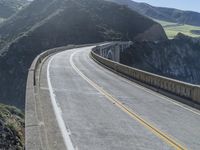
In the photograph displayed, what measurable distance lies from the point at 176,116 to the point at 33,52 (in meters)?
86.2

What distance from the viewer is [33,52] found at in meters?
102

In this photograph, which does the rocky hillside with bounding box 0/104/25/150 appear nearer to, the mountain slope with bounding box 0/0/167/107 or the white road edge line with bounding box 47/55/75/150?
the white road edge line with bounding box 47/55/75/150

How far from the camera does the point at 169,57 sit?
472 feet

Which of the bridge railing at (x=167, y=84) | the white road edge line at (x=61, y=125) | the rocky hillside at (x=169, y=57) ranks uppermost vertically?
the white road edge line at (x=61, y=125)

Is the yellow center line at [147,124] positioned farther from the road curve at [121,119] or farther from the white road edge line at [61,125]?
the white road edge line at [61,125]

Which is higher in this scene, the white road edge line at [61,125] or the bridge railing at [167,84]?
the white road edge line at [61,125]

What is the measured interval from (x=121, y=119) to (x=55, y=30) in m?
105

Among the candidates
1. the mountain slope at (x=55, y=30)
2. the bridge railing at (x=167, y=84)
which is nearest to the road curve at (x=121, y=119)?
the bridge railing at (x=167, y=84)

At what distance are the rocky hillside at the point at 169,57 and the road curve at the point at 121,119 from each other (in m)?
91.1

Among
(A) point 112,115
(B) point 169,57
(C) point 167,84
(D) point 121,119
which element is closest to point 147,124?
(D) point 121,119

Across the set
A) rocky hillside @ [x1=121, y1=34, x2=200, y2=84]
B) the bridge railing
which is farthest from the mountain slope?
the bridge railing

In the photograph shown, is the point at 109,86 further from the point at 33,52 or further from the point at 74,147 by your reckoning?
the point at 33,52

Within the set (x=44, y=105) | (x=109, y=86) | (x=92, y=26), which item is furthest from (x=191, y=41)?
(x=44, y=105)

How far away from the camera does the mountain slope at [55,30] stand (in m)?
91.6
